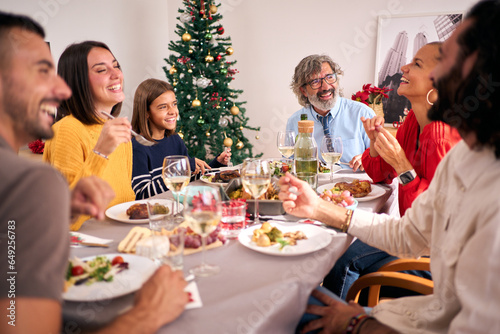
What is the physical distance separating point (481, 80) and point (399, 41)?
385 cm

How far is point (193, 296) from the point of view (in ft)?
2.79

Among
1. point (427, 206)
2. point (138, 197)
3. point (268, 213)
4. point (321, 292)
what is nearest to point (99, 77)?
point (138, 197)

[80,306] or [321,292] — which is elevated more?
[80,306]

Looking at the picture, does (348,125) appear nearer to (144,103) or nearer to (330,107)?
(330,107)

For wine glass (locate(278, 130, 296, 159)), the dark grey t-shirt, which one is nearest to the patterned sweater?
wine glass (locate(278, 130, 296, 159))

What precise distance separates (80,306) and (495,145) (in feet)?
3.40

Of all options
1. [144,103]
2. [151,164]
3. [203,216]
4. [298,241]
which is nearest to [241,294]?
[203,216]

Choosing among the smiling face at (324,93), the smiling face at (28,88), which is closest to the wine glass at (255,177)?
the smiling face at (28,88)

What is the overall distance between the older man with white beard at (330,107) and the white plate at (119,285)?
2.44 m

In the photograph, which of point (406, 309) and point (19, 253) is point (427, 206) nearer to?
point (406, 309)

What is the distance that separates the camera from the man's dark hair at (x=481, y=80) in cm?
84

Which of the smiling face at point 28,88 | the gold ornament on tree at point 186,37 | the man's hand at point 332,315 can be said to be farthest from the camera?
the gold ornament on tree at point 186,37

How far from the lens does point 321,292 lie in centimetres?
119

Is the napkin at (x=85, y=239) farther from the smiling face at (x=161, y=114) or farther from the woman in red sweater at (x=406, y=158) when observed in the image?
the smiling face at (x=161, y=114)
